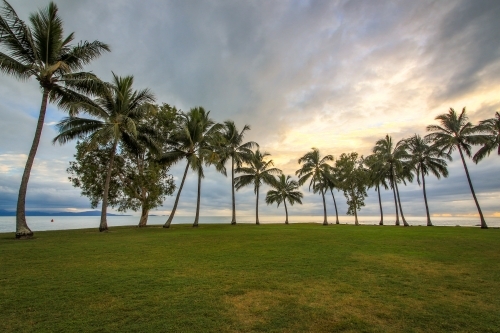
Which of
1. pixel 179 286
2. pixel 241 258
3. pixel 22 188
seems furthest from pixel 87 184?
pixel 179 286

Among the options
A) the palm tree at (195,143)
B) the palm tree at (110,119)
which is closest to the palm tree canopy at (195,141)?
the palm tree at (195,143)

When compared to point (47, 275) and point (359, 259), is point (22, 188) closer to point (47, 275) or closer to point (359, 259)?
point (47, 275)

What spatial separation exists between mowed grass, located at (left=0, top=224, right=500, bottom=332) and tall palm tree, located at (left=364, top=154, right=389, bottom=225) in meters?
27.6

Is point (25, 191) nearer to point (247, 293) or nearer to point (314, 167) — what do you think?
point (247, 293)

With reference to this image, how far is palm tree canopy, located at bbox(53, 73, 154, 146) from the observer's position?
17469 millimetres

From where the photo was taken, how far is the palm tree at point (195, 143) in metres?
23.2

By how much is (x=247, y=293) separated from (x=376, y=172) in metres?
34.9

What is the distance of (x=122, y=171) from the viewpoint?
23281mm

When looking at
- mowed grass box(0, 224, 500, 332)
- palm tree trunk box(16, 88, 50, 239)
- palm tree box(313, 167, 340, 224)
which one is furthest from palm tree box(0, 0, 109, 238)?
palm tree box(313, 167, 340, 224)

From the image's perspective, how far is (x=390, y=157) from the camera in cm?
3356

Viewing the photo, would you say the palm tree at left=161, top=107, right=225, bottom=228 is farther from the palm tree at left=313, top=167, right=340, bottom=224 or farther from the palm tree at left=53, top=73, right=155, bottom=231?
the palm tree at left=313, top=167, right=340, bottom=224

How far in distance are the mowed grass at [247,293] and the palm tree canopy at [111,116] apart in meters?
11.0

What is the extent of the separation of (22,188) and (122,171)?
33.3ft

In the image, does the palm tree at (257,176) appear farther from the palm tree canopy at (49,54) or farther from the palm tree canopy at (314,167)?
the palm tree canopy at (49,54)
